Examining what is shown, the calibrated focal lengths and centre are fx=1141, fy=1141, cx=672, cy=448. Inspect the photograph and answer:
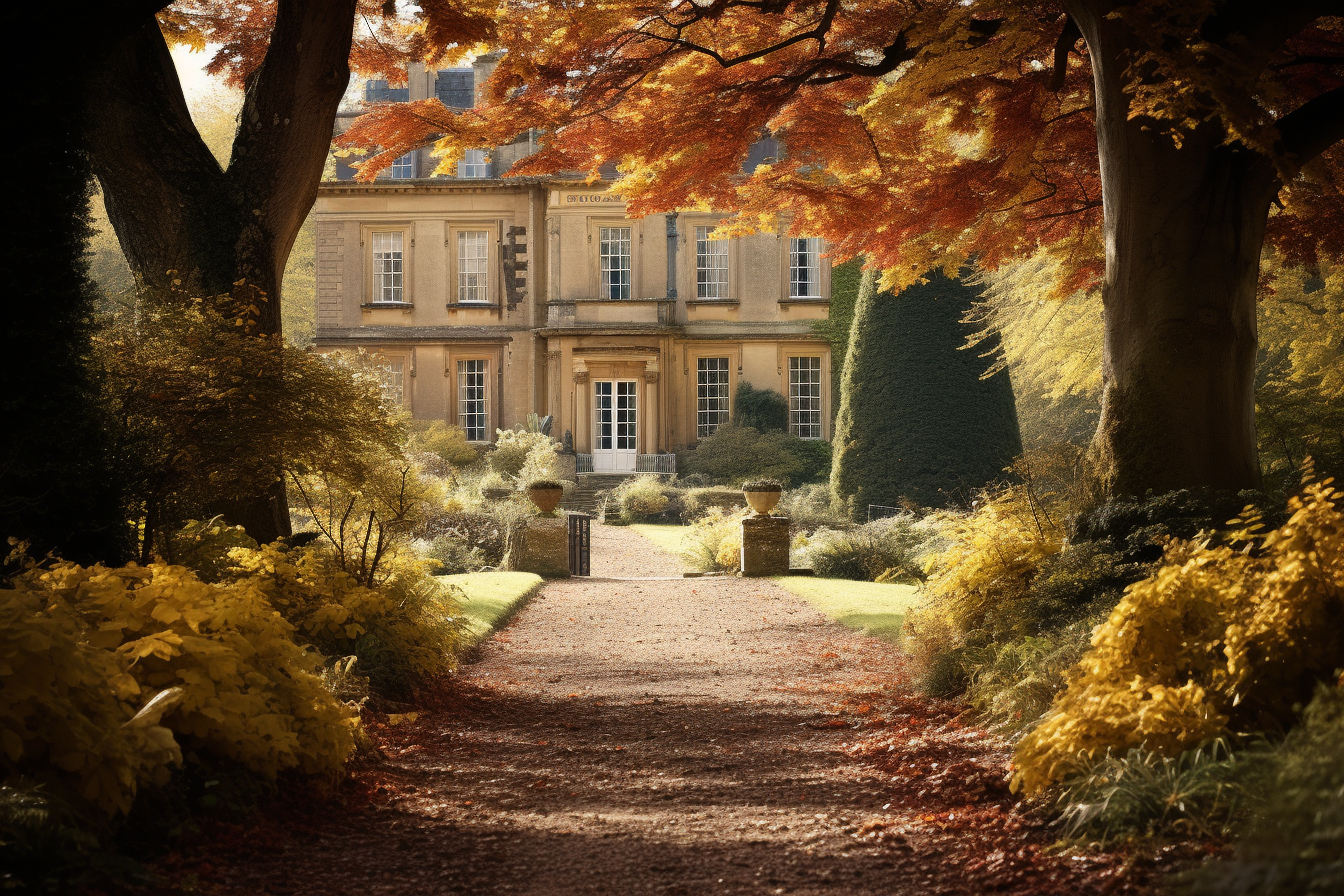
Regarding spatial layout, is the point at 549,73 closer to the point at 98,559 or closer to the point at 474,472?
the point at 98,559

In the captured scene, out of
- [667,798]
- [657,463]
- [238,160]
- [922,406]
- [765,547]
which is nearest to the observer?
[667,798]

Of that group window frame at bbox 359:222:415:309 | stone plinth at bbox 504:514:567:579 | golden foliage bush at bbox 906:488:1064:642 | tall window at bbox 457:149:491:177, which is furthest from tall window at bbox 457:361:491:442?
golden foliage bush at bbox 906:488:1064:642

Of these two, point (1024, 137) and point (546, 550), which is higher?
point (1024, 137)

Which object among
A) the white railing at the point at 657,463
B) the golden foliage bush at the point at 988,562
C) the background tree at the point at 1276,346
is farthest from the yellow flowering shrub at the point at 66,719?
the white railing at the point at 657,463

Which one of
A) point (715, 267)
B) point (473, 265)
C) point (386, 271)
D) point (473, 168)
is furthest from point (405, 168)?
point (715, 267)

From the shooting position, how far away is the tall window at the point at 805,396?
1137 inches

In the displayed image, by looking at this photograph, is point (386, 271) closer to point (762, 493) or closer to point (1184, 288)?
point (762, 493)

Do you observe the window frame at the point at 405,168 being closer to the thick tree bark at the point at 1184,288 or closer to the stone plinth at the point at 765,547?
the stone plinth at the point at 765,547

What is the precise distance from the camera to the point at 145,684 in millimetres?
4336

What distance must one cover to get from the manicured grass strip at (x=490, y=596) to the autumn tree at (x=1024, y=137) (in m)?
3.99

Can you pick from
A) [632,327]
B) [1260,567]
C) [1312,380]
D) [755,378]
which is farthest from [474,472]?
[1260,567]

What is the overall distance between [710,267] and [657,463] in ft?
17.7

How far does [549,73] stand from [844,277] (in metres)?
20.2

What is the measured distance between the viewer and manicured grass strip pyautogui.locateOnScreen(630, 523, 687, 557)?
729 inches
